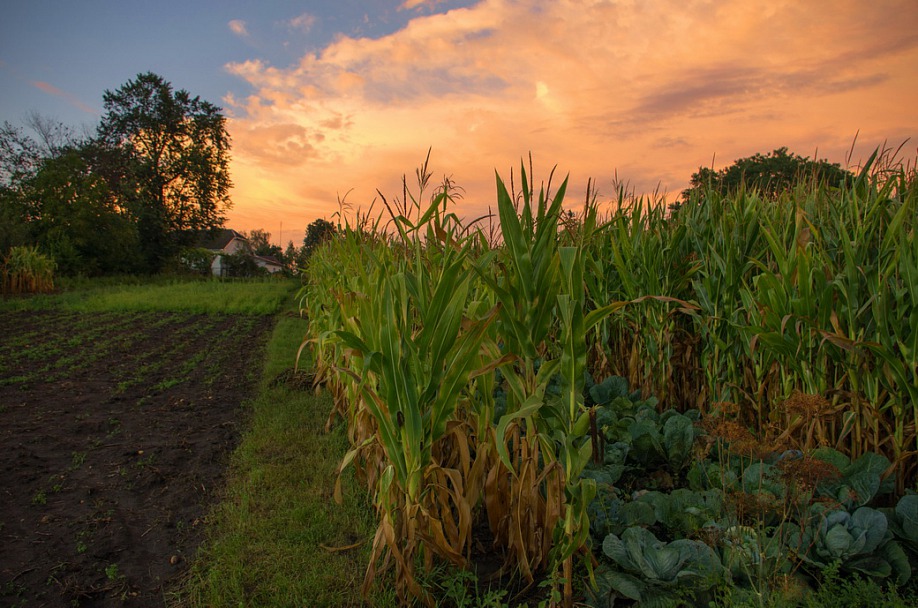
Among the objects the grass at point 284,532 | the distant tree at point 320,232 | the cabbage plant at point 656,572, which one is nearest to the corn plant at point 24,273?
the distant tree at point 320,232

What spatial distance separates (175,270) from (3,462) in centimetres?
3638

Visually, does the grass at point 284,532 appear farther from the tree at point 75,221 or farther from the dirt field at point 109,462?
the tree at point 75,221

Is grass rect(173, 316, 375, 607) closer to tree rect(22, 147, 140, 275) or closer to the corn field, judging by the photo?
the corn field

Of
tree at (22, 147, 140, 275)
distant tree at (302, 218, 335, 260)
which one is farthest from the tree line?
distant tree at (302, 218, 335, 260)

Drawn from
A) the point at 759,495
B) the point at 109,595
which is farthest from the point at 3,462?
the point at 759,495

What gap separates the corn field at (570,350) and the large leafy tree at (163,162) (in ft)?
124

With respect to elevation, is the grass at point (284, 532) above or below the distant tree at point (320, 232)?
below

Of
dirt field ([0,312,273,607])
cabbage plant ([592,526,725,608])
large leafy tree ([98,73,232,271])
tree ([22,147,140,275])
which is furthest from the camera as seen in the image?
large leafy tree ([98,73,232,271])

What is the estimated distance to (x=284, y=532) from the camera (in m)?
3.13

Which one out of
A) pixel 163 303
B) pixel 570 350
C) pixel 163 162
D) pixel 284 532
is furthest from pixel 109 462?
pixel 163 162

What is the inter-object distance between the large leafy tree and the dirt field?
3022cm

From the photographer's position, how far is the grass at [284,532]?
8.52ft

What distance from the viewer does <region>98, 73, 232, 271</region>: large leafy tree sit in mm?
36000

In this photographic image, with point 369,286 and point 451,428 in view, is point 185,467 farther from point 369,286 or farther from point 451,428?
point 451,428
